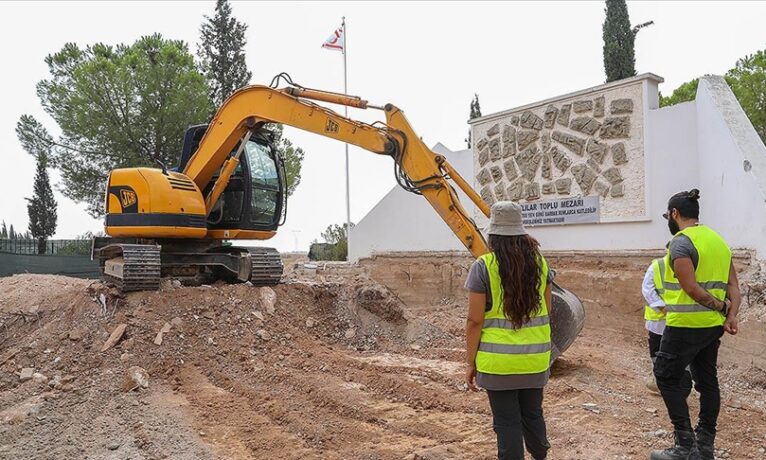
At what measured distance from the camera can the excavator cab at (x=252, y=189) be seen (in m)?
8.28

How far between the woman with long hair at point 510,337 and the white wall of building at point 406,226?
7.89 metres

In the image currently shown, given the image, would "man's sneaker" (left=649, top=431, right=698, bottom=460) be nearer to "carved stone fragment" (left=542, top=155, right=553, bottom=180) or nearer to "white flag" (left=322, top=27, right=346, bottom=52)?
"carved stone fragment" (left=542, top=155, right=553, bottom=180)

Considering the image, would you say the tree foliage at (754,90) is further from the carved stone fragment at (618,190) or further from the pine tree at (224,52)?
the pine tree at (224,52)

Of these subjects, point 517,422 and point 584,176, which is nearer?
point 517,422

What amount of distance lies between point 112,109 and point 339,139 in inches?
591

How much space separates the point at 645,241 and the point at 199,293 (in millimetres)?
6136

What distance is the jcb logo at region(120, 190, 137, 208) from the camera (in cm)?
781

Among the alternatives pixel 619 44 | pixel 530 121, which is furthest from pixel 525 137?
pixel 619 44

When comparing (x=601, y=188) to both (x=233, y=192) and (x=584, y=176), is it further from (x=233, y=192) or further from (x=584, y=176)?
(x=233, y=192)

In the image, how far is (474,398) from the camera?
517 cm

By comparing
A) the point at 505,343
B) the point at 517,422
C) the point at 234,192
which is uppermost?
the point at 234,192

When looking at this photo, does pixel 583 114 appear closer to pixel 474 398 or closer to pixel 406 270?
pixel 406 270

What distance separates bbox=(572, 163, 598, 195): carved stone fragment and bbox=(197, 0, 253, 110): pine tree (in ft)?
63.4

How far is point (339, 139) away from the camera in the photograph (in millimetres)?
7273
